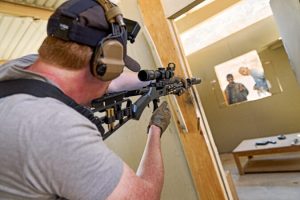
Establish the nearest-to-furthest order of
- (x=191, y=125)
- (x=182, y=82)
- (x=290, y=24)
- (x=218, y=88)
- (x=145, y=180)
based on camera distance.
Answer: (x=145, y=180) → (x=290, y=24) → (x=182, y=82) → (x=191, y=125) → (x=218, y=88)

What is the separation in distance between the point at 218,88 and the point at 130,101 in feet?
11.9

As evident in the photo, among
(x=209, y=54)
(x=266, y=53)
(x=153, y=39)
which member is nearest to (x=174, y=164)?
(x=153, y=39)

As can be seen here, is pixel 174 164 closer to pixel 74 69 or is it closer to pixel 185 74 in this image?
pixel 185 74

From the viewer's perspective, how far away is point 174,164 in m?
1.56

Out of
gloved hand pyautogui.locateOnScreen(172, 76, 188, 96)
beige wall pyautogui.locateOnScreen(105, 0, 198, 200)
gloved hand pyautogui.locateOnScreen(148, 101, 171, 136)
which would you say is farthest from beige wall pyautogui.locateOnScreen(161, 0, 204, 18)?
gloved hand pyautogui.locateOnScreen(148, 101, 171, 136)

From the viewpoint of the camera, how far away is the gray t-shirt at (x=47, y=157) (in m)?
0.48

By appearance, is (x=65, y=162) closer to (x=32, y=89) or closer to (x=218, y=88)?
(x=32, y=89)

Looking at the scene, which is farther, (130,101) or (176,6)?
(176,6)

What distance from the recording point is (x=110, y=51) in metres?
0.63

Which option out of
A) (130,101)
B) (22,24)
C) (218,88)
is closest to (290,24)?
(130,101)

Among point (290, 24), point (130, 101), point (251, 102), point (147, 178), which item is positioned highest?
point (290, 24)

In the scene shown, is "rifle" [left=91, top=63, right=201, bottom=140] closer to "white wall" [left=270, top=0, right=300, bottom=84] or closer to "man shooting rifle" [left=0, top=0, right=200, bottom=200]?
"man shooting rifle" [left=0, top=0, right=200, bottom=200]

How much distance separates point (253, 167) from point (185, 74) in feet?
8.09

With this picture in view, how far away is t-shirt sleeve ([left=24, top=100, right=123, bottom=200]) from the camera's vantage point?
0.48 metres
